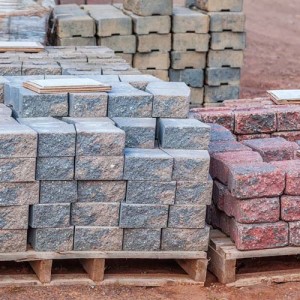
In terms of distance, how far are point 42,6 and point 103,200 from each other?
614 cm

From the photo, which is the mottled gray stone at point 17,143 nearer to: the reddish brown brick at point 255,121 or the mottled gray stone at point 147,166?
the mottled gray stone at point 147,166

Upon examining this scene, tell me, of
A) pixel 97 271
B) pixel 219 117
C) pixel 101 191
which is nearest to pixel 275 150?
pixel 219 117

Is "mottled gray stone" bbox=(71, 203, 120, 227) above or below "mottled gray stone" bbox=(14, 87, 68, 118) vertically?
below

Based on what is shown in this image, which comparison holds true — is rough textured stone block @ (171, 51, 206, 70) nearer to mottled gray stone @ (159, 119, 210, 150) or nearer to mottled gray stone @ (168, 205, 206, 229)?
mottled gray stone @ (159, 119, 210, 150)

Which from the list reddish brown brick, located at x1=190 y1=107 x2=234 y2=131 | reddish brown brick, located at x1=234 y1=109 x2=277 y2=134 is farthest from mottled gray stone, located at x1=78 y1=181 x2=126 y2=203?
reddish brown brick, located at x1=234 y1=109 x2=277 y2=134

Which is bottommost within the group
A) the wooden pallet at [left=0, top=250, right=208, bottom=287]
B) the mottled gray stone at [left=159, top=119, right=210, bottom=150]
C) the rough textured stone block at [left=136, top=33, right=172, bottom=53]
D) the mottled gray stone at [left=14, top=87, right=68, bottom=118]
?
the wooden pallet at [left=0, top=250, right=208, bottom=287]

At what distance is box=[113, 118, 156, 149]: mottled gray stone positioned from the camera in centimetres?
854

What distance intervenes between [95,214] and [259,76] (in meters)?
14.0

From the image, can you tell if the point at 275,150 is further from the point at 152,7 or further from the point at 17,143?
the point at 152,7

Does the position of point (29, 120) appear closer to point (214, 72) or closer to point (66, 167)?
point (66, 167)

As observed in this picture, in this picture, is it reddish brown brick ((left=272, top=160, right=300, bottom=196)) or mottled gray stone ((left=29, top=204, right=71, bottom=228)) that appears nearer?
mottled gray stone ((left=29, top=204, right=71, bottom=228))

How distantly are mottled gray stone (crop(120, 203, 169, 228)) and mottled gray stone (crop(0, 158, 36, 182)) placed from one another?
2.80 feet

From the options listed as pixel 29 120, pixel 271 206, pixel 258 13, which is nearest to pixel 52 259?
pixel 29 120

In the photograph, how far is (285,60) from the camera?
78.7 ft
